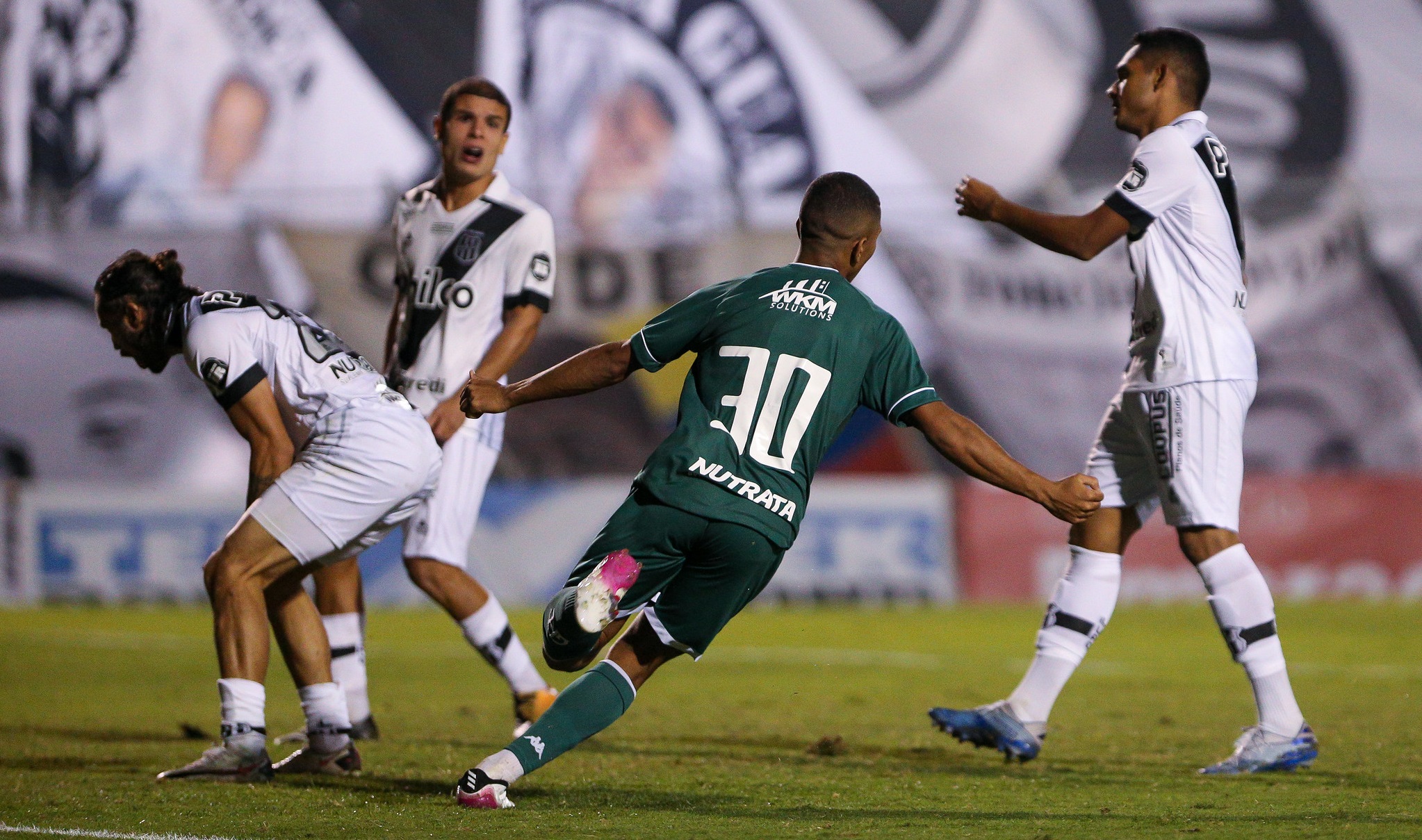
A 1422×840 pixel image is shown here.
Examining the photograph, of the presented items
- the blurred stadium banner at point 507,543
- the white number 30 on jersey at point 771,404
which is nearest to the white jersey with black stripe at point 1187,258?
the white number 30 on jersey at point 771,404

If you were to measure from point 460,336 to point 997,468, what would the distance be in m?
2.61

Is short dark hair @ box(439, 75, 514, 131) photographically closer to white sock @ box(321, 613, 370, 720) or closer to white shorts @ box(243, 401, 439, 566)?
white shorts @ box(243, 401, 439, 566)

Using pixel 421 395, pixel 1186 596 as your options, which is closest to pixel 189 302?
pixel 421 395

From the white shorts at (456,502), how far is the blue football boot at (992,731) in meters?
1.94

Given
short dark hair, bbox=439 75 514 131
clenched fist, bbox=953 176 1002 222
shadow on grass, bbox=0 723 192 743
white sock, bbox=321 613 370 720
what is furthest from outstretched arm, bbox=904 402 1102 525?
shadow on grass, bbox=0 723 192 743

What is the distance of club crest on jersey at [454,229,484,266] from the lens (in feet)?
20.1

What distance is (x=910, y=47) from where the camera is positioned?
19.9 meters

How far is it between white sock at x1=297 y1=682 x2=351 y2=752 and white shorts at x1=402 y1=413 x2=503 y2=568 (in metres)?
0.84

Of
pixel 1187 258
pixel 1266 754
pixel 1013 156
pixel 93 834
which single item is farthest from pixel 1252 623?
pixel 1013 156

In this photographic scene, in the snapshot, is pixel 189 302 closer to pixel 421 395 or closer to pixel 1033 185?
pixel 421 395

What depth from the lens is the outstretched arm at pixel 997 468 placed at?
4125 millimetres

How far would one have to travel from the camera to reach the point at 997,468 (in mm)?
4152

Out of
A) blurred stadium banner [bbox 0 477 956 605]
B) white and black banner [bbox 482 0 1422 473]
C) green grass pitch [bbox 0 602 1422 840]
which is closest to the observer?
green grass pitch [bbox 0 602 1422 840]

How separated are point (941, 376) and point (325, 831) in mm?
12839
